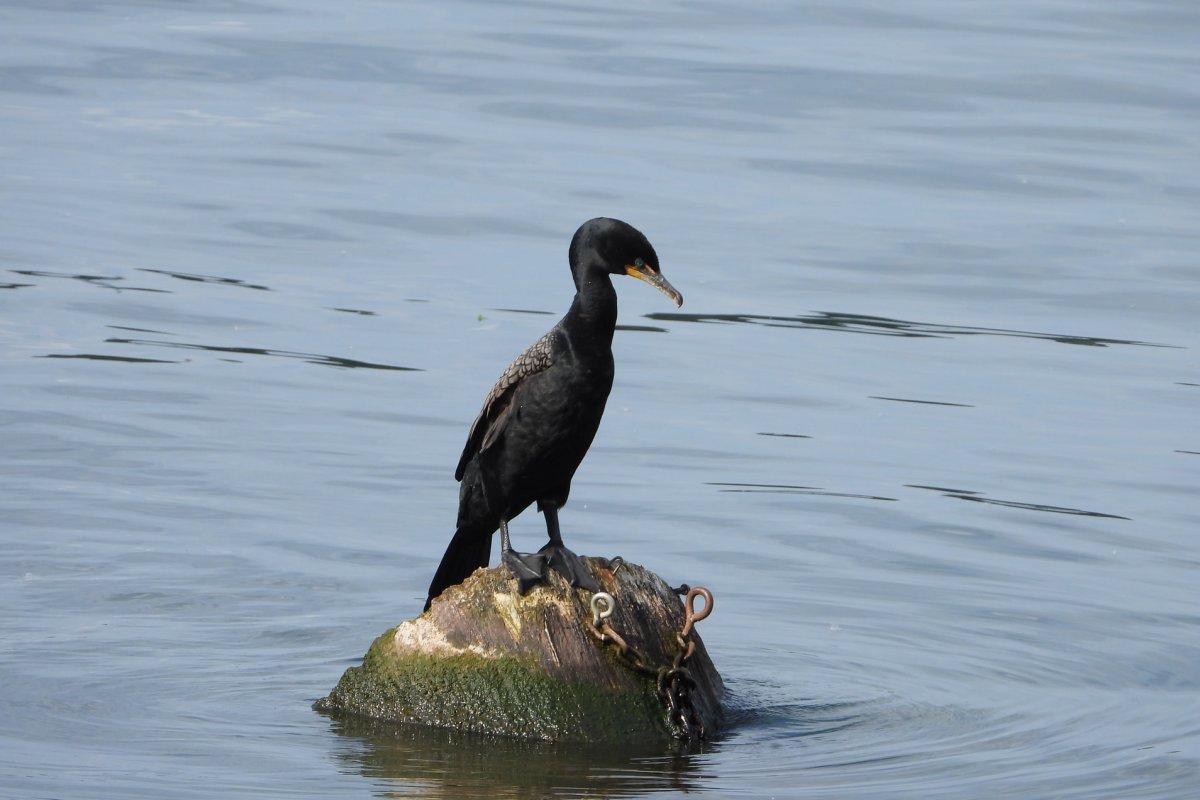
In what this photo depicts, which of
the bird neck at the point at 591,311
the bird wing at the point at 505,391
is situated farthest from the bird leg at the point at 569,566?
the bird neck at the point at 591,311

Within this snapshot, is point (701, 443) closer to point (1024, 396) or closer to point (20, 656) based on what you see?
point (1024, 396)

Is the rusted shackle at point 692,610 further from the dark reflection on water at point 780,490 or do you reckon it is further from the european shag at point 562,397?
the dark reflection on water at point 780,490

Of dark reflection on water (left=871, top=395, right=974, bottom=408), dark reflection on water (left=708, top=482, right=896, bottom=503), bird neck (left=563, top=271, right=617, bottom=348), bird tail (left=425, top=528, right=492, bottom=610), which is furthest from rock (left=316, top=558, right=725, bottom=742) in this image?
dark reflection on water (left=871, top=395, right=974, bottom=408)

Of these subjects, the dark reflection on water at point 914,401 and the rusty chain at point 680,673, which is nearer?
the rusty chain at point 680,673

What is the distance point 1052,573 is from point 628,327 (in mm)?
5040

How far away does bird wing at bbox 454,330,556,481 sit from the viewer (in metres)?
6.80

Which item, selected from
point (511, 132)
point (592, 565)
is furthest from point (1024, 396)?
point (511, 132)

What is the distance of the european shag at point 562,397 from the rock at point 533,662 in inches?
3.7

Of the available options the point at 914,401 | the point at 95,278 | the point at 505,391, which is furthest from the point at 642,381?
the point at 505,391

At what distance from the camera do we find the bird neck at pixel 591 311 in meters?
6.73

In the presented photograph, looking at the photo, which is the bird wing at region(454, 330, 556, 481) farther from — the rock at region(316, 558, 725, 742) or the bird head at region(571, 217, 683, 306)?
the rock at region(316, 558, 725, 742)

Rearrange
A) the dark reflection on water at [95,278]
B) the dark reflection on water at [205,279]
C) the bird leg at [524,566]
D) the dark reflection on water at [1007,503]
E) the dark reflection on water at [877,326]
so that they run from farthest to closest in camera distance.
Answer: the dark reflection on water at [205,279] → the dark reflection on water at [95,278] → the dark reflection on water at [877,326] → the dark reflection on water at [1007,503] → the bird leg at [524,566]

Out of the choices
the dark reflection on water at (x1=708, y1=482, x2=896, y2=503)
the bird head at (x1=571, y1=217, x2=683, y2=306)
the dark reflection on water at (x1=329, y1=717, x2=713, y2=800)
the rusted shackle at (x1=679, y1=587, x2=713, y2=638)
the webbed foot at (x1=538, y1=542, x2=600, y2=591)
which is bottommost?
the dark reflection on water at (x1=708, y1=482, x2=896, y2=503)

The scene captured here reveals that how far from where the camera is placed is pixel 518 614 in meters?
6.67
